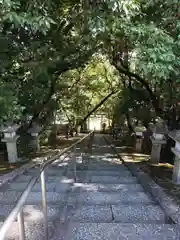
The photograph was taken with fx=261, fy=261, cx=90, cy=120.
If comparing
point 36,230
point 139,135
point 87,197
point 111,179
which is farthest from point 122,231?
point 139,135

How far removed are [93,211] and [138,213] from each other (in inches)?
18.8

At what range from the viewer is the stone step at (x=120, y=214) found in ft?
8.59

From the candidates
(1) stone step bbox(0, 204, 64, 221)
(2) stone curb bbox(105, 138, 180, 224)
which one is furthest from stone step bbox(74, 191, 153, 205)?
(1) stone step bbox(0, 204, 64, 221)

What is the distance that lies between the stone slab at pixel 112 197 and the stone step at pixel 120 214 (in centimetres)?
19

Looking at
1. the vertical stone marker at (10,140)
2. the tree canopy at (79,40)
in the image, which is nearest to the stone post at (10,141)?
the vertical stone marker at (10,140)

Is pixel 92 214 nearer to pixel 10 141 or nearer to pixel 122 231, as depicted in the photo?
pixel 122 231

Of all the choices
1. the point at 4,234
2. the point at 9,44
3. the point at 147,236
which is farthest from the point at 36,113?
the point at 4,234

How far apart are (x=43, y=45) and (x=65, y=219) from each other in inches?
130

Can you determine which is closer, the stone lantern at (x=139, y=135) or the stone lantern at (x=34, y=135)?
the stone lantern at (x=34, y=135)

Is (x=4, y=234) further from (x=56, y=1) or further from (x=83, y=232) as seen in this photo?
(x=56, y=1)

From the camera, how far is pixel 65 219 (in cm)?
249

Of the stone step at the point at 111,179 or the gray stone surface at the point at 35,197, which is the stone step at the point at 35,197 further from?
the stone step at the point at 111,179

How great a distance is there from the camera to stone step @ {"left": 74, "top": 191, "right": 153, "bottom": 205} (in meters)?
3.12

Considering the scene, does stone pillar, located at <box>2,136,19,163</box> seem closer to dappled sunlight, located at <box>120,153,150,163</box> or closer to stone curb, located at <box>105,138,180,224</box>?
dappled sunlight, located at <box>120,153,150,163</box>
